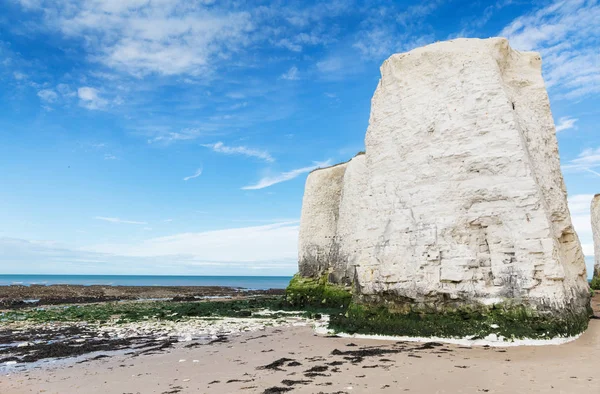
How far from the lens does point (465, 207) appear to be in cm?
1105

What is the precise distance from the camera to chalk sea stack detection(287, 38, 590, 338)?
10070mm

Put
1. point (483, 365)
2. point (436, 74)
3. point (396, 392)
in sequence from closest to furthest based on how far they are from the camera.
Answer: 1. point (396, 392)
2. point (483, 365)
3. point (436, 74)

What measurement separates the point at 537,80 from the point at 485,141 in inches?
161

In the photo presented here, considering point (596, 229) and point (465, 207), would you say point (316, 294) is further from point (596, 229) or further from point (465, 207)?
point (596, 229)

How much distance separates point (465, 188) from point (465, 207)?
508 millimetres

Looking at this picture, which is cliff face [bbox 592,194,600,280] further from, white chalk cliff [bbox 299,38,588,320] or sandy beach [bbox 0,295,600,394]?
sandy beach [bbox 0,295,600,394]

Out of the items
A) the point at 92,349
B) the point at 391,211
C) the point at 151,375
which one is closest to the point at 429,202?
the point at 391,211

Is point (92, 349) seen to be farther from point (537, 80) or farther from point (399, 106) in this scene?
point (537, 80)

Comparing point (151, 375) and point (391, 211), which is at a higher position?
point (391, 211)

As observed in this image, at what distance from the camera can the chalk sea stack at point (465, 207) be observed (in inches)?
396

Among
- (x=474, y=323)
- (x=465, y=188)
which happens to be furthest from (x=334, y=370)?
(x=465, y=188)

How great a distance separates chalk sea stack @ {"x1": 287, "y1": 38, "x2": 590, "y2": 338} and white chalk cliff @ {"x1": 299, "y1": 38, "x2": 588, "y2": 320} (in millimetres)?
31

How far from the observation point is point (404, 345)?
10141mm

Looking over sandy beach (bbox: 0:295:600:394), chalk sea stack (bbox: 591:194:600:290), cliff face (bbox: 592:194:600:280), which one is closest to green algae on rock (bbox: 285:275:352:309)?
sandy beach (bbox: 0:295:600:394)
